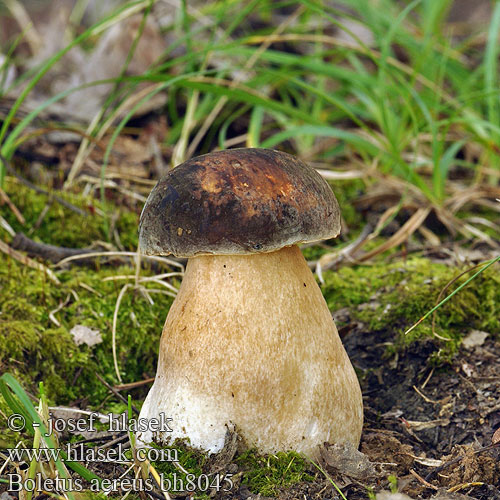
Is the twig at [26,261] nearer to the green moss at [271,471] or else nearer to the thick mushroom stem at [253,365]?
the thick mushroom stem at [253,365]

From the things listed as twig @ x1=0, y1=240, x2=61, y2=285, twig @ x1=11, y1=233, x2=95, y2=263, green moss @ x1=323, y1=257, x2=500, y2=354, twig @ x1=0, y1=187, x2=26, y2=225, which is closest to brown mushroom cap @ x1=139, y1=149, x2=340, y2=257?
green moss @ x1=323, y1=257, x2=500, y2=354

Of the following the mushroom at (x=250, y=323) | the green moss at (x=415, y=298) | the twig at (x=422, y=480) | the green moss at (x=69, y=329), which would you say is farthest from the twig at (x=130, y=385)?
the twig at (x=422, y=480)

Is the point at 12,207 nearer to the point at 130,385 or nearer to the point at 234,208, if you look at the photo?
the point at 130,385

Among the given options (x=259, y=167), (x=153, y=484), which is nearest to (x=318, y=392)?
(x=153, y=484)

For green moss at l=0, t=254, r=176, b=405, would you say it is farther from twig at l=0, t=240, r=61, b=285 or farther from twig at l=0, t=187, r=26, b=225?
twig at l=0, t=187, r=26, b=225

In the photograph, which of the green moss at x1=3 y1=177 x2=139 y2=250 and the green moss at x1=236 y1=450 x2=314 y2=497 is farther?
the green moss at x1=3 y1=177 x2=139 y2=250

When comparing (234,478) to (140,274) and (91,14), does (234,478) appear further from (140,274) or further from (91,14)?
(91,14)
